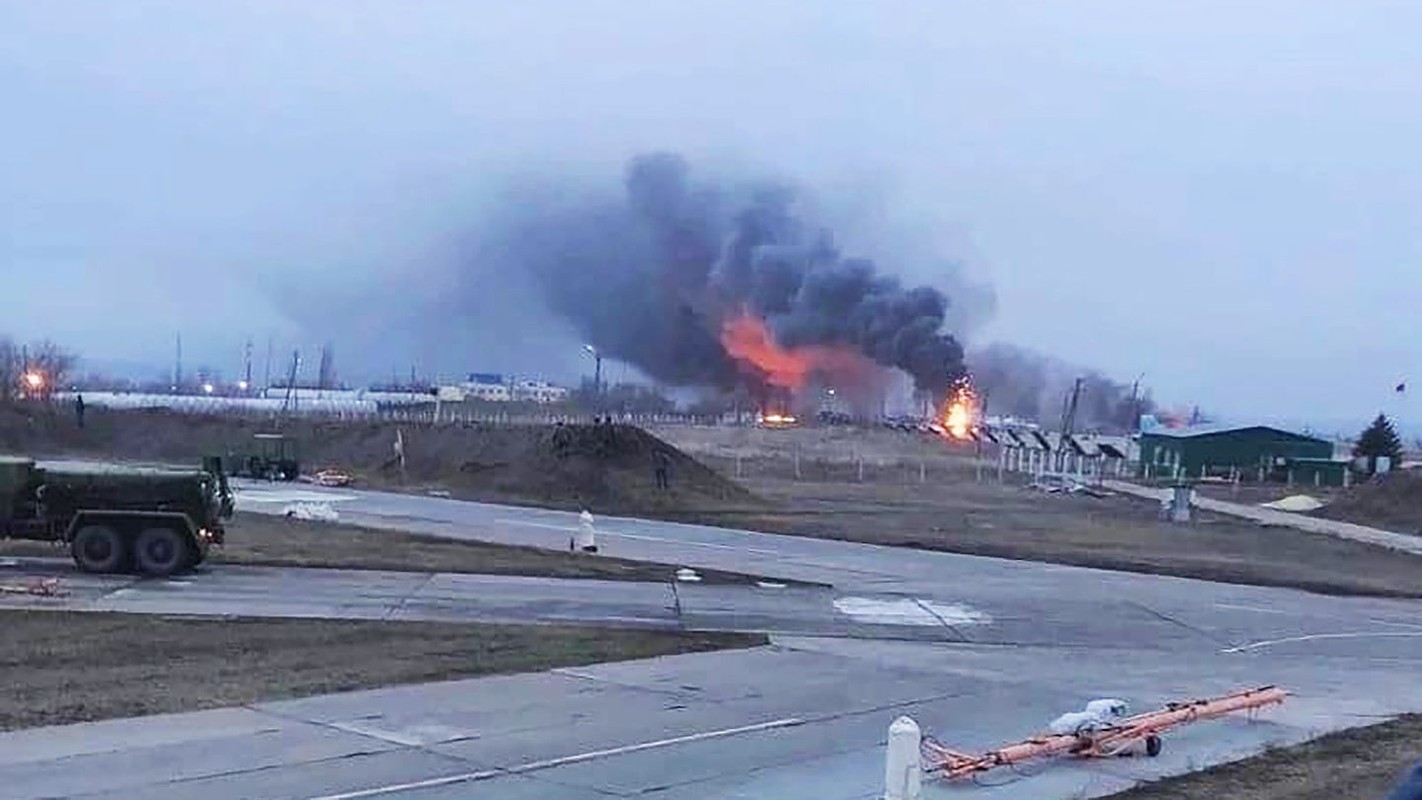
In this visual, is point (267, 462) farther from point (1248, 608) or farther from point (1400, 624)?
point (1400, 624)

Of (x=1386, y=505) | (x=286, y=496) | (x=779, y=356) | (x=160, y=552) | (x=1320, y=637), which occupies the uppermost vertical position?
(x=779, y=356)

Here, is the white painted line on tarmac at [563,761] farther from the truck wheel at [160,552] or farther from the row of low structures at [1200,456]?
the row of low structures at [1200,456]

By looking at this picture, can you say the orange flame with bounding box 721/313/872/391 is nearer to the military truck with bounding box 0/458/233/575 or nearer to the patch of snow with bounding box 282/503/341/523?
the patch of snow with bounding box 282/503/341/523

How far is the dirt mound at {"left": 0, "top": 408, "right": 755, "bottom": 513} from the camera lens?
5075 centimetres

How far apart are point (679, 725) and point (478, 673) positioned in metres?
2.81

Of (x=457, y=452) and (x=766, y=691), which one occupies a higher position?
(x=457, y=452)

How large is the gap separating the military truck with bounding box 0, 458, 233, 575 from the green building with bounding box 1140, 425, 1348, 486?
67882 millimetres

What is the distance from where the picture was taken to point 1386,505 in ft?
185

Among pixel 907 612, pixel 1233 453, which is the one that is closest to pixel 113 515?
pixel 907 612

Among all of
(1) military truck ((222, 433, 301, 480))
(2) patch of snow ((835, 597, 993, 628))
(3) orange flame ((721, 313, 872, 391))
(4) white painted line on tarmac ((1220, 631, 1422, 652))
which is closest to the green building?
(3) orange flame ((721, 313, 872, 391))

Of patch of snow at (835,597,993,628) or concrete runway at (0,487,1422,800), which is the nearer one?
concrete runway at (0,487,1422,800)

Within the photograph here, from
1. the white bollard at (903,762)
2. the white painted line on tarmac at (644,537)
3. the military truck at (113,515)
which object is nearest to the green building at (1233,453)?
the white painted line on tarmac at (644,537)

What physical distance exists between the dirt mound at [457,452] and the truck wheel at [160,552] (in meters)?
22.7

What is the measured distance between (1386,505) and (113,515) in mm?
46384
